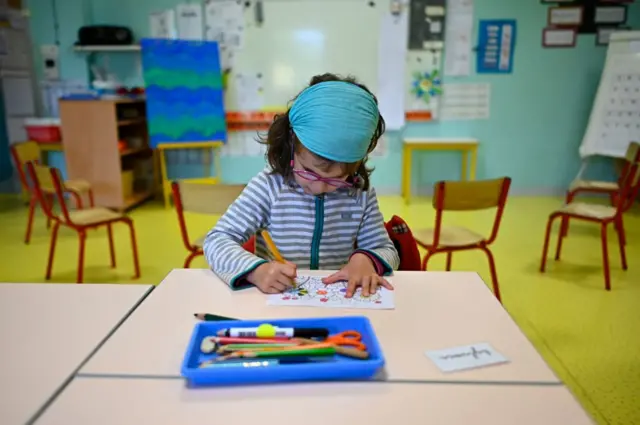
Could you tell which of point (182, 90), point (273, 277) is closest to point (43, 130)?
point (182, 90)

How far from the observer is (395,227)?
1544 mm

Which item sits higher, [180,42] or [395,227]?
[180,42]

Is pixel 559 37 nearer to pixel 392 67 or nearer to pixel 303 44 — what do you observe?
pixel 392 67

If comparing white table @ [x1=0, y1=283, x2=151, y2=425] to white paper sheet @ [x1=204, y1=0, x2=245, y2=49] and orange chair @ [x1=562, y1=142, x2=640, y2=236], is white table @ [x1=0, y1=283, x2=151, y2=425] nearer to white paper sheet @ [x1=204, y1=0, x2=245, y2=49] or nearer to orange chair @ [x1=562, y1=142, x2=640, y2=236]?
orange chair @ [x1=562, y1=142, x2=640, y2=236]

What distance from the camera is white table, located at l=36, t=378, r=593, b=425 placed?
2.26 ft

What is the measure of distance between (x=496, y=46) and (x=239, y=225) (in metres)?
4.39

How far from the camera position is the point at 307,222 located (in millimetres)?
1404

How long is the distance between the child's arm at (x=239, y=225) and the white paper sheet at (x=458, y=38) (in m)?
4.08

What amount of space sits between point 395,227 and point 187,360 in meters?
0.89

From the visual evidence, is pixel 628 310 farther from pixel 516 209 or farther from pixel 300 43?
pixel 300 43

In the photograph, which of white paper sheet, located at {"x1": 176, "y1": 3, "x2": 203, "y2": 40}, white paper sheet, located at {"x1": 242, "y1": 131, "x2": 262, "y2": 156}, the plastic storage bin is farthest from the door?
white paper sheet, located at {"x1": 242, "y1": 131, "x2": 262, "y2": 156}

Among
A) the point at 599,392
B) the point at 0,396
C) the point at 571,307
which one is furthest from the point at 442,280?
the point at 571,307

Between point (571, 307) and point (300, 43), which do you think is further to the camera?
point (300, 43)

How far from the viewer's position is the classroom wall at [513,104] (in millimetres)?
4918
